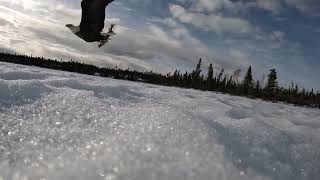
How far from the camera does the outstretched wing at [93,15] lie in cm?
828

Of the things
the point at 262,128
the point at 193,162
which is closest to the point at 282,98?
the point at 262,128

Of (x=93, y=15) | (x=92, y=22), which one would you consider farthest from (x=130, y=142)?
(x=92, y=22)

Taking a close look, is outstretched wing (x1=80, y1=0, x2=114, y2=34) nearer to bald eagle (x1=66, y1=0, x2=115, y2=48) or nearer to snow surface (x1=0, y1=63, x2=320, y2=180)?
bald eagle (x1=66, y1=0, x2=115, y2=48)

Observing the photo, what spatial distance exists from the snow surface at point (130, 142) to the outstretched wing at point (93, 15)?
413cm

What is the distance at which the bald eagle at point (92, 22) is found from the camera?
8289 mm

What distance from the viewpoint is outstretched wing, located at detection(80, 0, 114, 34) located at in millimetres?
8281

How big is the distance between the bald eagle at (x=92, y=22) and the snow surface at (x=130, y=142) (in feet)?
13.6

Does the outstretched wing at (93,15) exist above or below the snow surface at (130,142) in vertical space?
above

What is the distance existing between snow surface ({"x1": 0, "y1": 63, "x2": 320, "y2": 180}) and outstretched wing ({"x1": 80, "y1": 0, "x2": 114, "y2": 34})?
413 cm

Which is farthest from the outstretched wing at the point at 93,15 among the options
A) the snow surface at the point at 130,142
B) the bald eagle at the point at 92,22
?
the snow surface at the point at 130,142

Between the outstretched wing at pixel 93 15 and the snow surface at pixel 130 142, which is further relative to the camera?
the outstretched wing at pixel 93 15

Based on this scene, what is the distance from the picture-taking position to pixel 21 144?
2.80m

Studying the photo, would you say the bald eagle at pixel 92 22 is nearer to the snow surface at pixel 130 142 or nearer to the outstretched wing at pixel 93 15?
the outstretched wing at pixel 93 15

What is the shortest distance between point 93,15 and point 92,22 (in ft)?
0.64
